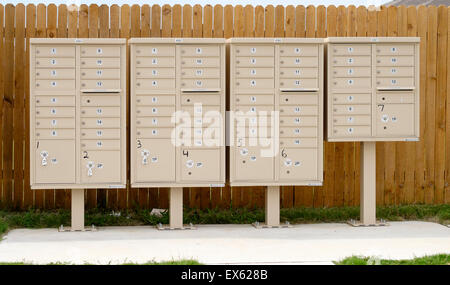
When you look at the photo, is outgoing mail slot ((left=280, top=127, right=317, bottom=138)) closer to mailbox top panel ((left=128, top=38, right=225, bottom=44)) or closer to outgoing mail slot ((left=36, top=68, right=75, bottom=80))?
mailbox top panel ((left=128, top=38, right=225, bottom=44))

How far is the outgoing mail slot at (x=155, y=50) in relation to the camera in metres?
7.86

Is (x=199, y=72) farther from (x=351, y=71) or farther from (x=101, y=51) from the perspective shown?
(x=351, y=71)

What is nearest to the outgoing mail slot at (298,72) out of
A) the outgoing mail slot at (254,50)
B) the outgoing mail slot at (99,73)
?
the outgoing mail slot at (254,50)

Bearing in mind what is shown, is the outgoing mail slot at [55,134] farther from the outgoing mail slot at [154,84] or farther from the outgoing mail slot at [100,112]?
the outgoing mail slot at [154,84]

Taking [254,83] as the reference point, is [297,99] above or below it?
below

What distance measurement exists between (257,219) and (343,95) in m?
1.73

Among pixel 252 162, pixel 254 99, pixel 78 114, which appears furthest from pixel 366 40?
pixel 78 114

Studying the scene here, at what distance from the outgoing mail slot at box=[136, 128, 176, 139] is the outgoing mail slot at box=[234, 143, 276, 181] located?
0.75m

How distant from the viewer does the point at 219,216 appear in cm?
855

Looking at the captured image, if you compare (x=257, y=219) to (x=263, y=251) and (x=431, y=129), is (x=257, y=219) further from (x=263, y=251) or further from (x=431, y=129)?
(x=431, y=129)

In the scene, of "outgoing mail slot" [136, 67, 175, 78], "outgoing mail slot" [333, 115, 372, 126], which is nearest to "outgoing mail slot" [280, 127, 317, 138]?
"outgoing mail slot" [333, 115, 372, 126]

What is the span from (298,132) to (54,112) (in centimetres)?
260

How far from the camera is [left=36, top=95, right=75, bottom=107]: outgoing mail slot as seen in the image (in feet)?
25.5

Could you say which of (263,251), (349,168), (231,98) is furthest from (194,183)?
(349,168)
